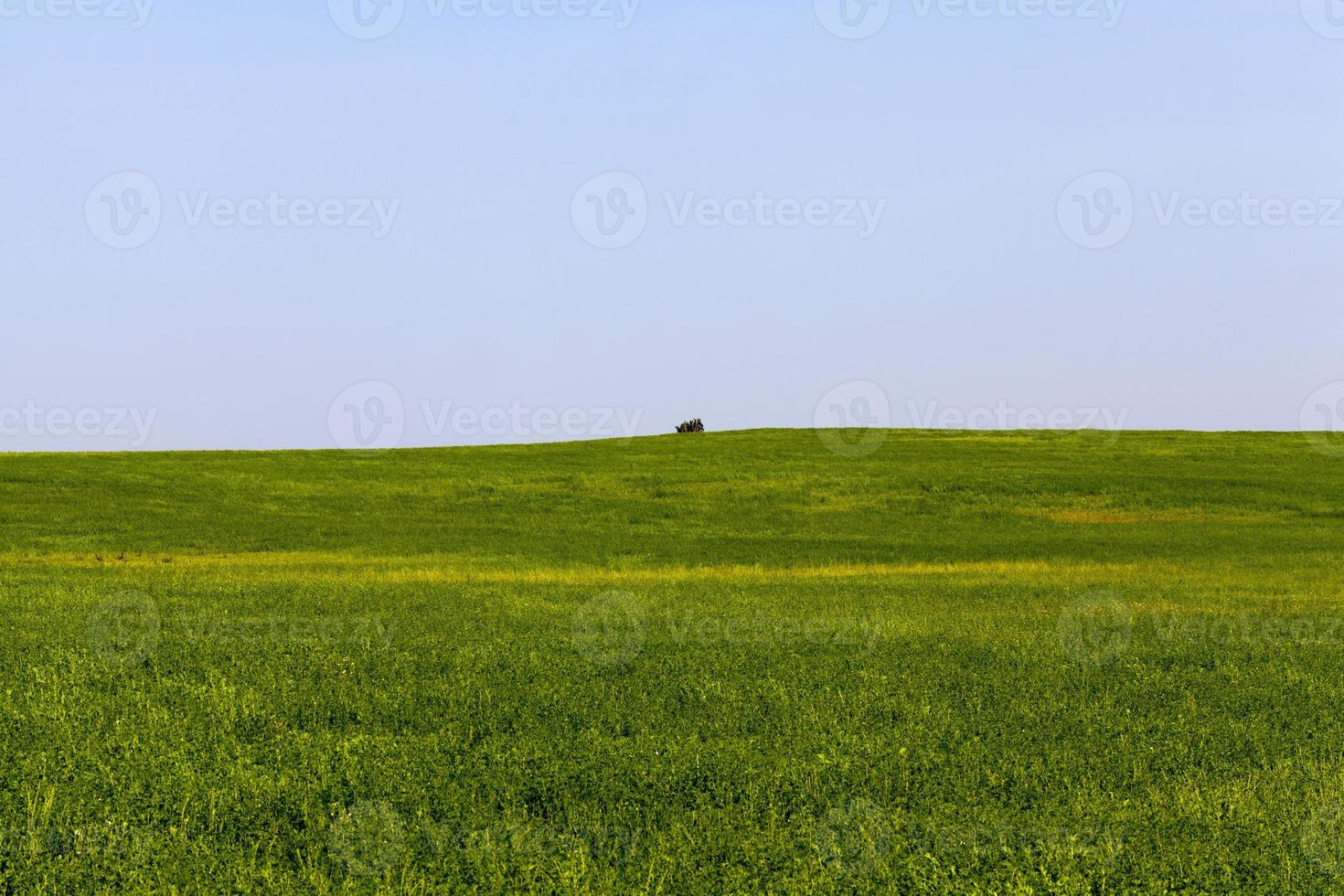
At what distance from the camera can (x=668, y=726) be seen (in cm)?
1148

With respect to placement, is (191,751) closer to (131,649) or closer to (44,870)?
(44,870)

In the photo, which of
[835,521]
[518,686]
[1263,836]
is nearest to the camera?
[1263,836]

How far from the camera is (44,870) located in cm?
781

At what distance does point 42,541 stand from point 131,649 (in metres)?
23.4

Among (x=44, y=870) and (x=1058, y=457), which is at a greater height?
(x=1058, y=457)

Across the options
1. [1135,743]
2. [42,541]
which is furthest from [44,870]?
[42,541]

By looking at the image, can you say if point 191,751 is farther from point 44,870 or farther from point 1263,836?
point 1263,836

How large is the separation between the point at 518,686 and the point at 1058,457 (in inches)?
1991

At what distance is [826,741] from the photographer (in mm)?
10875

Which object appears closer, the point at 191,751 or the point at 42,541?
the point at 191,751

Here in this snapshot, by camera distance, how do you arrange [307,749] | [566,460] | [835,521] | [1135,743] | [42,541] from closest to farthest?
[307,749] < [1135,743] < [42,541] < [835,521] < [566,460]

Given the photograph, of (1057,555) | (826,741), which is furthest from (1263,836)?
(1057,555)

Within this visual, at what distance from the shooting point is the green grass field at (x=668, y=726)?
8008mm

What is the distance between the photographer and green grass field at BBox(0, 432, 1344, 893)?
26.3 ft
